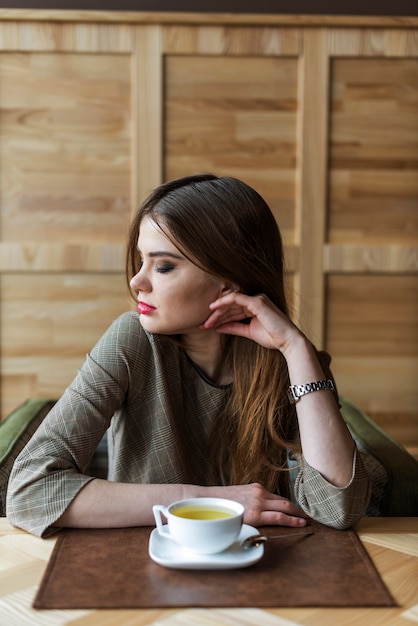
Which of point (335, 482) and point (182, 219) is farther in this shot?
point (182, 219)

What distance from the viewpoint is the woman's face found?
55.4 inches

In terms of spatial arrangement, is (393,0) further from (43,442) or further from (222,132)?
(43,442)

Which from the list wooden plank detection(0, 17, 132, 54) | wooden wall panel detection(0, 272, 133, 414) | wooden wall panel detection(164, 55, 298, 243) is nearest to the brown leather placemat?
wooden wall panel detection(0, 272, 133, 414)

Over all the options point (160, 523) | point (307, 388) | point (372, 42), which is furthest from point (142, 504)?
point (372, 42)

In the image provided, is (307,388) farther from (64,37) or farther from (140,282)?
(64,37)

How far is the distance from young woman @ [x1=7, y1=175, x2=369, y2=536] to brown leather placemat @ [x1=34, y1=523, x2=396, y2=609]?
14 cm

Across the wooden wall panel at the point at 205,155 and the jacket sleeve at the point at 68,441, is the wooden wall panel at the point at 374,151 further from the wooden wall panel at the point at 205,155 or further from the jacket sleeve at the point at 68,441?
the jacket sleeve at the point at 68,441

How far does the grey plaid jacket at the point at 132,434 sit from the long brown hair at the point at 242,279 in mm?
54

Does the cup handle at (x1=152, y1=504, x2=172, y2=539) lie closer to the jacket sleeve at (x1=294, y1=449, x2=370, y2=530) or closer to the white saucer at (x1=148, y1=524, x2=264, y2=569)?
the white saucer at (x1=148, y1=524, x2=264, y2=569)

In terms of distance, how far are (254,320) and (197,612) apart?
67cm

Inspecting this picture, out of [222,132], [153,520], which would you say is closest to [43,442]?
[153,520]

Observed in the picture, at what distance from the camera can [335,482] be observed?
4.26 feet

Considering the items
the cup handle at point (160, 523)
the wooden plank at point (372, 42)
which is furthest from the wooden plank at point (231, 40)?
the cup handle at point (160, 523)

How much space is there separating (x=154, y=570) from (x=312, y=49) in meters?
2.30
